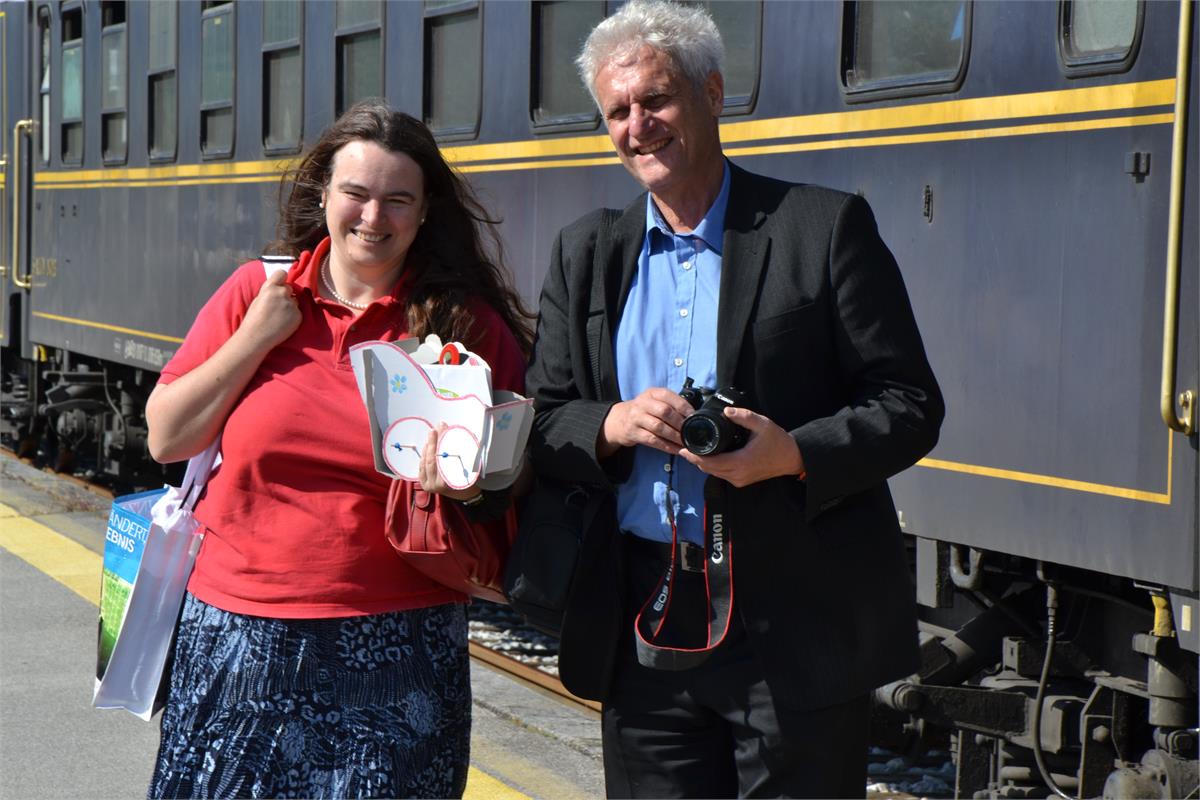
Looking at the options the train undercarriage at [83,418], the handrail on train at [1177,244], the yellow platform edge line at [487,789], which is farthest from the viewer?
the train undercarriage at [83,418]

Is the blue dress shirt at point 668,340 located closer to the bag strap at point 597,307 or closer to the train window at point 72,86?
the bag strap at point 597,307

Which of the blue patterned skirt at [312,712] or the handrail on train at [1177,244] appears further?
the handrail on train at [1177,244]

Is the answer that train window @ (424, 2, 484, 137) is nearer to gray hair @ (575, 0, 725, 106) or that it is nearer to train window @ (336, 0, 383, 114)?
train window @ (336, 0, 383, 114)

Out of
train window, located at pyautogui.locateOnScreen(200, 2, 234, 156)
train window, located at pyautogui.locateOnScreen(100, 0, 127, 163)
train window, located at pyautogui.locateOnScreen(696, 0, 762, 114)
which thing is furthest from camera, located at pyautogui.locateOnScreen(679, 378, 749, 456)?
train window, located at pyautogui.locateOnScreen(100, 0, 127, 163)

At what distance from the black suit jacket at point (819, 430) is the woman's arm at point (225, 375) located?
603mm

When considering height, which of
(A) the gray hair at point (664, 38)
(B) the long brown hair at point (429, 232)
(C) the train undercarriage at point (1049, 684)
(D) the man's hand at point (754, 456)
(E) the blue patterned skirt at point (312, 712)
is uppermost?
(A) the gray hair at point (664, 38)

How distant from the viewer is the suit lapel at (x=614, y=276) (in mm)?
2699

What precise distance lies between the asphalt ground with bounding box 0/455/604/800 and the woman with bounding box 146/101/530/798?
193 cm

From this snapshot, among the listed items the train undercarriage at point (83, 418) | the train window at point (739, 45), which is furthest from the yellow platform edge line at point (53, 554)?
the train window at point (739, 45)

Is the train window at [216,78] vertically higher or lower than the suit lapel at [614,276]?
higher

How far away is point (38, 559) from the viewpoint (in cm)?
834

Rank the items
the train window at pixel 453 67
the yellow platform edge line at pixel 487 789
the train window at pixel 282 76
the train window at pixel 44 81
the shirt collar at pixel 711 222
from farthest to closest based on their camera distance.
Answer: the train window at pixel 44 81, the train window at pixel 282 76, the train window at pixel 453 67, the yellow platform edge line at pixel 487 789, the shirt collar at pixel 711 222

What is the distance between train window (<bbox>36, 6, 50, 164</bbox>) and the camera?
12914 mm

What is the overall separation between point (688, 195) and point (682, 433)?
44cm
